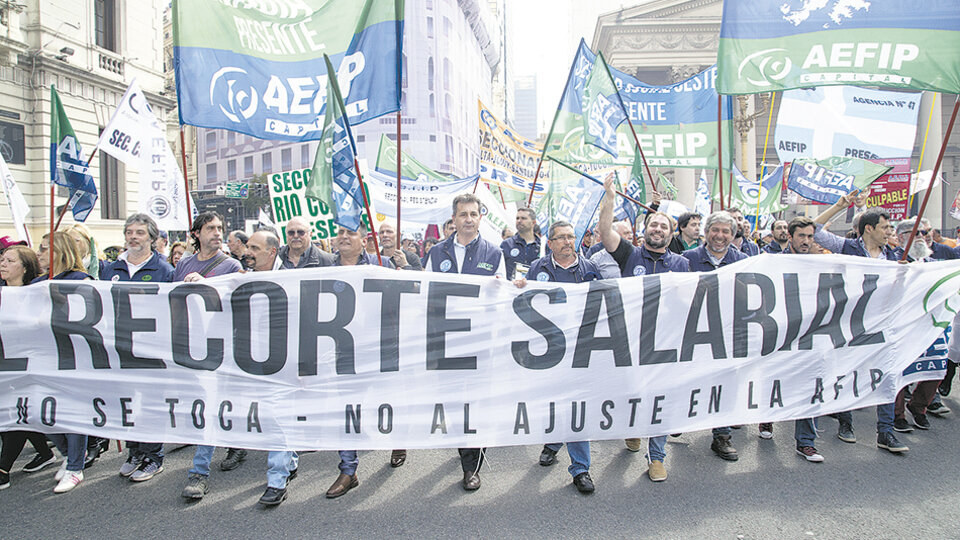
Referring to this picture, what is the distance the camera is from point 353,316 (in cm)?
370

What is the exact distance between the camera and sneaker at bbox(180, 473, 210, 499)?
3668mm

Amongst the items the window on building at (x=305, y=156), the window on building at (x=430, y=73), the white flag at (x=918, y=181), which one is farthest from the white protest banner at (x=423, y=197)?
the window on building at (x=305, y=156)

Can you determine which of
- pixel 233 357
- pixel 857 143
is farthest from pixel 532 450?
pixel 857 143

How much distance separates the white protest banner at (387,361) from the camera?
363 cm

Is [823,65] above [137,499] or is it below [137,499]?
Result: above

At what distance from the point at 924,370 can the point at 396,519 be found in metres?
3.92

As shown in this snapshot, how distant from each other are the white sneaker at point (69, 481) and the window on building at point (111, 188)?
16.8 m

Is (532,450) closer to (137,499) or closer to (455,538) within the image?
(455,538)

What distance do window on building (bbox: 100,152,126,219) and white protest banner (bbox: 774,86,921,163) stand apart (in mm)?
18553

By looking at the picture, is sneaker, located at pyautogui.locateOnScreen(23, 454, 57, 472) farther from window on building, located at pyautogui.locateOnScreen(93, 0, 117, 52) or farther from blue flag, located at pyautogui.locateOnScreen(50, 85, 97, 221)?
window on building, located at pyautogui.locateOnScreen(93, 0, 117, 52)

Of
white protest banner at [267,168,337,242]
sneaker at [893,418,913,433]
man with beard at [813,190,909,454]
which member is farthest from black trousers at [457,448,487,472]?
white protest banner at [267,168,337,242]

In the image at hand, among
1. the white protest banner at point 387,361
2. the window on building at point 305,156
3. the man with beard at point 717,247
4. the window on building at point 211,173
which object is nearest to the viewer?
the white protest banner at point 387,361

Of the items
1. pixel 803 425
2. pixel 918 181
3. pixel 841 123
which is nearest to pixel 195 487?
pixel 803 425

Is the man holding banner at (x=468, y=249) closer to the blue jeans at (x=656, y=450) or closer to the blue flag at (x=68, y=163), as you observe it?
the blue jeans at (x=656, y=450)
